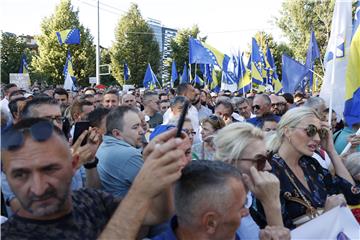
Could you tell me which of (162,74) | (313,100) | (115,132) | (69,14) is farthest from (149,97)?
(162,74)

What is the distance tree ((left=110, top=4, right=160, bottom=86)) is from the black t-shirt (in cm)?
4297

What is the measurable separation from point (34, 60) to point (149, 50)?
12106 mm

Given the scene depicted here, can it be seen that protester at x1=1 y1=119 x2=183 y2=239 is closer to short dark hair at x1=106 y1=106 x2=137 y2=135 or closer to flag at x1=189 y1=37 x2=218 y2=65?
short dark hair at x1=106 y1=106 x2=137 y2=135

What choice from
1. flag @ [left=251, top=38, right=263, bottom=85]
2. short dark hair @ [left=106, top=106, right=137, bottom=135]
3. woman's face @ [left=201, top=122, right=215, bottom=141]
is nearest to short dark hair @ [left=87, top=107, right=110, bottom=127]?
short dark hair @ [left=106, top=106, right=137, bottom=135]

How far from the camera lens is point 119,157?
323 cm

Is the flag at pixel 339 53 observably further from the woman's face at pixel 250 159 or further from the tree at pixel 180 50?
the tree at pixel 180 50

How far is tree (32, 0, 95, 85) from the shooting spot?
36625mm

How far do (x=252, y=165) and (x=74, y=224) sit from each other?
118 cm

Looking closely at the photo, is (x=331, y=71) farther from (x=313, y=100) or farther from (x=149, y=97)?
(x=149, y=97)

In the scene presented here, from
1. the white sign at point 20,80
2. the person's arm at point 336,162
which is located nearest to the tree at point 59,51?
the white sign at point 20,80

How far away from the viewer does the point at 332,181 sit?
3324 mm

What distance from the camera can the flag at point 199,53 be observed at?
14844 mm

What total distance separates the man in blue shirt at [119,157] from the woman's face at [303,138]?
1.13 meters

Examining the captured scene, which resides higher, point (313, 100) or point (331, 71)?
point (331, 71)
